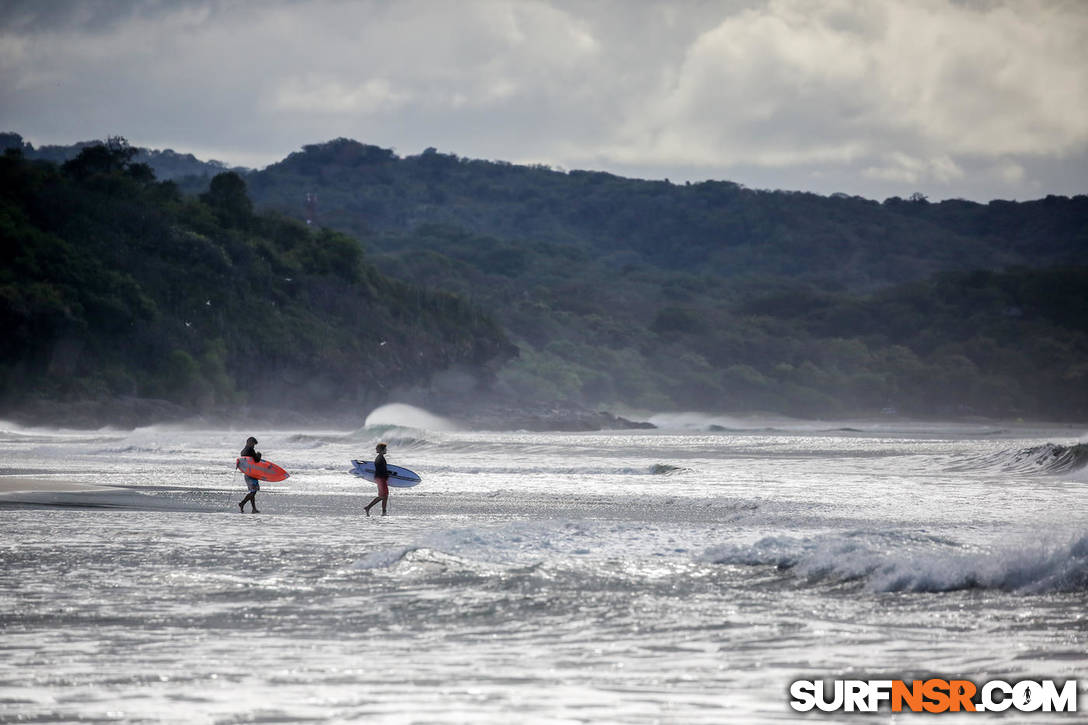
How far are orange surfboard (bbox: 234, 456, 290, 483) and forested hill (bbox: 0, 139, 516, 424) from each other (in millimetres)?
64572

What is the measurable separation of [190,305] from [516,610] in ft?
307

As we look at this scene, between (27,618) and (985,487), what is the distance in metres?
20.3

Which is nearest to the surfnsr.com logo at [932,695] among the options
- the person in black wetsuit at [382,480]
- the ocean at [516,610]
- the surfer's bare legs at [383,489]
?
the ocean at [516,610]

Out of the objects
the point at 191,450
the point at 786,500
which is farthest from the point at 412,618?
the point at 191,450

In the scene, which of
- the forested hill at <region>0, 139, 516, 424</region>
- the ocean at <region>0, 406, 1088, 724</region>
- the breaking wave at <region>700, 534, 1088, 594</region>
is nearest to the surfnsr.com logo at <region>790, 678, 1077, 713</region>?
the ocean at <region>0, 406, 1088, 724</region>

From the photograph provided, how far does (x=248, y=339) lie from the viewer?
10081 cm

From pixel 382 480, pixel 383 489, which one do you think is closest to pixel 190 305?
pixel 383 489

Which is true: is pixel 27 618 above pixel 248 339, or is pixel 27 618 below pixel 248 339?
below

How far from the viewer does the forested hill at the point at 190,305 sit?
286 ft

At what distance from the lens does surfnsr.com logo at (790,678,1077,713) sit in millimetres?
7375

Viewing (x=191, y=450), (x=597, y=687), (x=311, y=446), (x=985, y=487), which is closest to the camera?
(x=597, y=687)

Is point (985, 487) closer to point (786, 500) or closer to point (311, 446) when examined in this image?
point (786, 500)

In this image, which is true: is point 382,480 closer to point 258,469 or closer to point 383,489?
point 383,489

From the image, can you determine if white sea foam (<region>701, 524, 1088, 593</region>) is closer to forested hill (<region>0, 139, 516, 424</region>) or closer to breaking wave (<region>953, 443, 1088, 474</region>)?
breaking wave (<region>953, 443, 1088, 474</region>)
